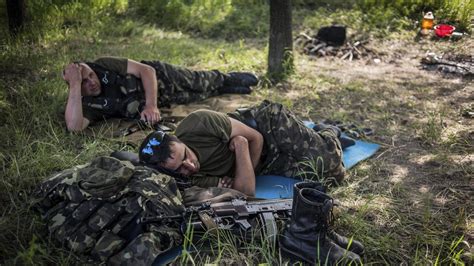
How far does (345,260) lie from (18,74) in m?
4.85

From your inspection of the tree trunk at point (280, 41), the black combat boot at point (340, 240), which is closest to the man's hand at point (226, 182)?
the black combat boot at point (340, 240)

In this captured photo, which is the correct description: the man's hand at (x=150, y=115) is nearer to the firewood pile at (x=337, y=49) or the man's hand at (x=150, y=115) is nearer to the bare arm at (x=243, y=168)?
the bare arm at (x=243, y=168)

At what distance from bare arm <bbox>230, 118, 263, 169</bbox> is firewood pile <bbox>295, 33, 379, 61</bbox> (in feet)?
14.4

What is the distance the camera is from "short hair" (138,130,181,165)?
3059 mm

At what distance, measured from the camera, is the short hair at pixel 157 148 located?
10.0 ft

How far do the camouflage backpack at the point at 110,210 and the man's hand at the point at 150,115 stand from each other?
1.67 metres

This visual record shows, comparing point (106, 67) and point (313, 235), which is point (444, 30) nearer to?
point (106, 67)

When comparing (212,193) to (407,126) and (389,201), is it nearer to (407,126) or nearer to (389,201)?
(389,201)

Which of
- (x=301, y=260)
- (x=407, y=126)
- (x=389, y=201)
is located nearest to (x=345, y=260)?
(x=301, y=260)

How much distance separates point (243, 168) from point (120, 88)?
1998mm

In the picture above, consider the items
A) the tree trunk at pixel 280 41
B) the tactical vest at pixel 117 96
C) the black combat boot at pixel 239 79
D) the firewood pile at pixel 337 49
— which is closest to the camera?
the tactical vest at pixel 117 96

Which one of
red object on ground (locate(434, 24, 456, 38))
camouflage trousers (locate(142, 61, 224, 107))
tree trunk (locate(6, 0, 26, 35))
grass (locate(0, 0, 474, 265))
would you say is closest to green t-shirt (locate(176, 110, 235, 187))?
grass (locate(0, 0, 474, 265))

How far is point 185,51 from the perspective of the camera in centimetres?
727

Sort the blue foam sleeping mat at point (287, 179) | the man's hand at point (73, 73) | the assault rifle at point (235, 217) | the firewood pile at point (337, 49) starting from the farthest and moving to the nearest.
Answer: the firewood pile at point (337, 49)
the man's hand at point (73, 73)
the blue foam sleeping mat at point (287, 179)
the assault rifle at point (235, 217)
